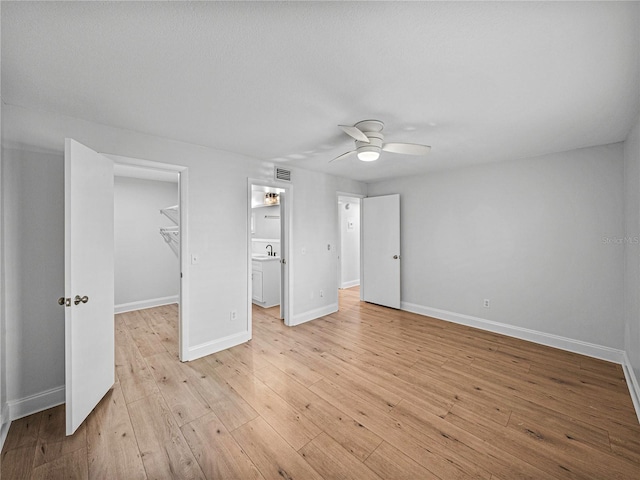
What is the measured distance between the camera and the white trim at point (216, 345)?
2.95 m

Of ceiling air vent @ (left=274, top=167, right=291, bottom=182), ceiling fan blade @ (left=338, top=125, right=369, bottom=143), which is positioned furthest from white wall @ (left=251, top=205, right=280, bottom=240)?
ceiling fan blade @ (left=338, top=125, right=369, bottom=143)

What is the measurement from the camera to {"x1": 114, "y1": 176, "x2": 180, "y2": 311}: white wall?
4.65 metres

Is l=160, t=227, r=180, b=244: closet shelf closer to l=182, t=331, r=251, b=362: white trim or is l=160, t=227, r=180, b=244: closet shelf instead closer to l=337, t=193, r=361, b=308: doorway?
l=182, t=331, r=251, b=362: white trim

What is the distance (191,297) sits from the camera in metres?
2.96

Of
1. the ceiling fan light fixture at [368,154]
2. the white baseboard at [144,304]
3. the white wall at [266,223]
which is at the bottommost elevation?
the white baseboard at [144,304]

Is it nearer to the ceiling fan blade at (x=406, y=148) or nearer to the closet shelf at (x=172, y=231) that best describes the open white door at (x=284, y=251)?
the closet shelf at (x=172, y=231)

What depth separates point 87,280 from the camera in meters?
2.02

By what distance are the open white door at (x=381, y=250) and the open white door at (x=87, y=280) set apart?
3951mm

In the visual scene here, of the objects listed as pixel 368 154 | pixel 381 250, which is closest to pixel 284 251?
pixel 381 250

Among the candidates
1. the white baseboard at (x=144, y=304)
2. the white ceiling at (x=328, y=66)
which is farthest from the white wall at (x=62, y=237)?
the white baseboard at (x=144, y=304)

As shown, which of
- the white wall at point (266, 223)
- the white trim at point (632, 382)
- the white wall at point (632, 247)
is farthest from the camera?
the white wall at point (266, 223)

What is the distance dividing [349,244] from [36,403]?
19.7 feet

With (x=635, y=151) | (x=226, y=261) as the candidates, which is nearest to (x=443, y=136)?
(x=635, y=151)

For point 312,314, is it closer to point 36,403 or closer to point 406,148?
point 406,148
